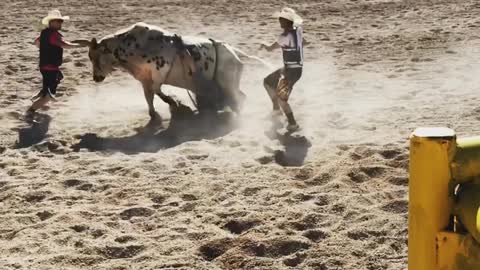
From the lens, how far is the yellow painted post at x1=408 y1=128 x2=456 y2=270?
2.58 meters

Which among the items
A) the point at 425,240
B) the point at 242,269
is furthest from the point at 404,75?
the point at 425,240

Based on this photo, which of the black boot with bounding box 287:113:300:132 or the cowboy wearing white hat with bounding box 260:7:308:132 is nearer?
the cowboy wearing white hat with bounding box 260:7:308:132

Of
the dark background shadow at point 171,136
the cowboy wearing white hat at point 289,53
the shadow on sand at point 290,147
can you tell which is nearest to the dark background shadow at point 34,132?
the dark background shadow at point 171,136

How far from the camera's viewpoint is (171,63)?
859 centimetres

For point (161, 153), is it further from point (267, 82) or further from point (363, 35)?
point (363, 35)

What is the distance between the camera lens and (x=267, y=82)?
8.60m

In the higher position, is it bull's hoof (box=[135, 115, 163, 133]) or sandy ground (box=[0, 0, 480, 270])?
sandy ground (box=[0, 0, 480, 270])

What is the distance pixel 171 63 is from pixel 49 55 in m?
1.33

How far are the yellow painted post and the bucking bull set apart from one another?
6.02m

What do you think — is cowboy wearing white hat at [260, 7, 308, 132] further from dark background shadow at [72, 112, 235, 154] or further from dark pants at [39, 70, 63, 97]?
dark pants at [39, 70, 63, 97]

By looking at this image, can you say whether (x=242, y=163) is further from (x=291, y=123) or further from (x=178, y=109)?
(x=178, y=109)

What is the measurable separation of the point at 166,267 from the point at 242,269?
443 mm

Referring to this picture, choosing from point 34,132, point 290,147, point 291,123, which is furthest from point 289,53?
point 34,132

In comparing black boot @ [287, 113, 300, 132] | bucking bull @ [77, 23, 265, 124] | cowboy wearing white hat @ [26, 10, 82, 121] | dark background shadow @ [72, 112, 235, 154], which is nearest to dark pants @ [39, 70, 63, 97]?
cowboy wearing white hat @ [26, 10, 82, 121]
